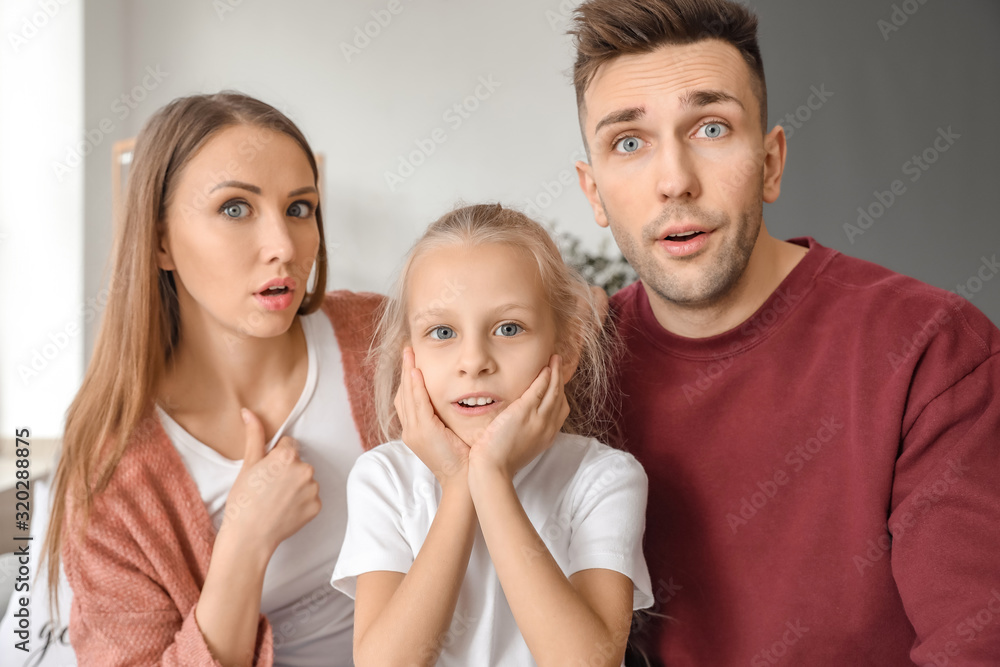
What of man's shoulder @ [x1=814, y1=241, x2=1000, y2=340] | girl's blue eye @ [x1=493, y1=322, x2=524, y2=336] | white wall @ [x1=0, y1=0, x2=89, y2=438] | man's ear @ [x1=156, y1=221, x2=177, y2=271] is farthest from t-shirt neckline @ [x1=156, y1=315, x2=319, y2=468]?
white wall @ [x1=0, y1=0, x2=89, y2=438]

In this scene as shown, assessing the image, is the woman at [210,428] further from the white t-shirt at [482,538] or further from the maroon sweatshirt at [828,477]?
the maroon sweatshirt at [828,477]

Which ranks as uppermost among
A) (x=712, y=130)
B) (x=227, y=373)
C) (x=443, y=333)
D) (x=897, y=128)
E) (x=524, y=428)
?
(x=897, y=128)

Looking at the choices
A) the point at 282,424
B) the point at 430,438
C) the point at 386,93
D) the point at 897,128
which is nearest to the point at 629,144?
the point at 430,438

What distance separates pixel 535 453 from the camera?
3.77 ft

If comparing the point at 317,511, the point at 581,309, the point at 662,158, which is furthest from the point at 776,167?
the point at 317,511

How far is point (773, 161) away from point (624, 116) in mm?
326

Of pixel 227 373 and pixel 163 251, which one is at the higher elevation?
pixel 163 251

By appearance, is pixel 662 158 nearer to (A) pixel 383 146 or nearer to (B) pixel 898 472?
(B) pixel 898 472

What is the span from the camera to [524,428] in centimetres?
112

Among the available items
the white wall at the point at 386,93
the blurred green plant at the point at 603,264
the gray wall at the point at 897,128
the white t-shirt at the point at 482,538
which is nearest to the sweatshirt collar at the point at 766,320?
the white t-shirt at the point at 482,538

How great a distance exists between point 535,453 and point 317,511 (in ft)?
1.63

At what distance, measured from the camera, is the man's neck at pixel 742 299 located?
1357mm

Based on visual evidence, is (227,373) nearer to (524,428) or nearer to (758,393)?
(524,428)

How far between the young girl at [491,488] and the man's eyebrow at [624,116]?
218mm
